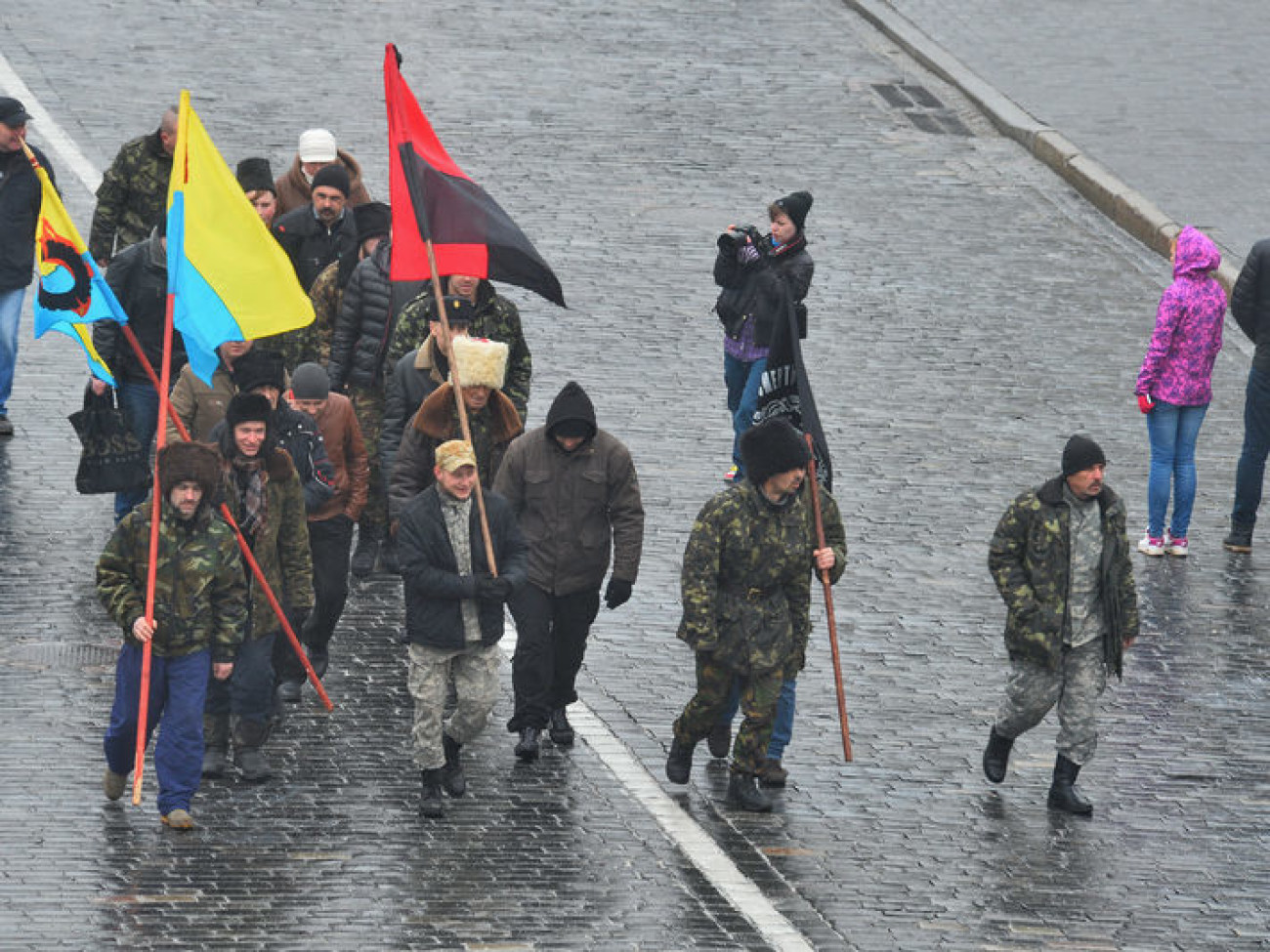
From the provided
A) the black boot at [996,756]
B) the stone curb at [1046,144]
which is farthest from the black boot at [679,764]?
the stone curb at [1046,144]

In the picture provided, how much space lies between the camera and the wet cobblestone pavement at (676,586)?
11.0 metres

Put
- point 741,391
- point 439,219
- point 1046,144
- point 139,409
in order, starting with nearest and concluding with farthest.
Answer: point 439,219 < point 139,409 < point 741,391 < point 1046,144

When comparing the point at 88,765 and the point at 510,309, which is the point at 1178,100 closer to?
the point at 510,309

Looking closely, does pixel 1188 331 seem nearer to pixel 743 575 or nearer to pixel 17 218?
pixel 743 575

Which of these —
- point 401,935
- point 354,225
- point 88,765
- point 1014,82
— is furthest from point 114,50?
point 401,935

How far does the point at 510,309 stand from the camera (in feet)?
46.3

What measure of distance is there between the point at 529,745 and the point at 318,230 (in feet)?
14.6

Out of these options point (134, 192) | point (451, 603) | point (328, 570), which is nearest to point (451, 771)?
point (451, 603)

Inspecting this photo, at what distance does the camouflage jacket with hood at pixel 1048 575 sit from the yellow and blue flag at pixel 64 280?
432cm

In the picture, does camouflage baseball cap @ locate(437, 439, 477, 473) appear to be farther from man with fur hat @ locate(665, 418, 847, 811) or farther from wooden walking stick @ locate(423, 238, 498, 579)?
man with fur hat @ locate(665, 418, 847, 811)

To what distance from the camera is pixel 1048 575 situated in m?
12.4

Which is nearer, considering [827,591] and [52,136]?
[827,591]

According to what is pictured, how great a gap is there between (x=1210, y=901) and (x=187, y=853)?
14.4 feet

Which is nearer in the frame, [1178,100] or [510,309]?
[510,309]
